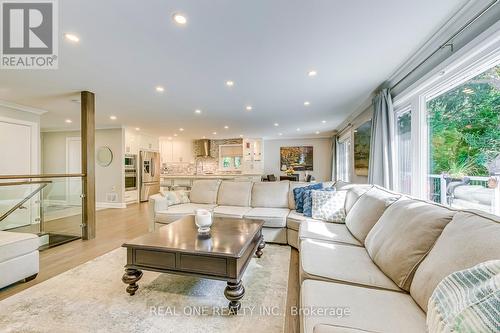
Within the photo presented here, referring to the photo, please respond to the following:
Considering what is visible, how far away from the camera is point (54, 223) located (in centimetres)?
363

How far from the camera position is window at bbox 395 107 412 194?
3008 mm

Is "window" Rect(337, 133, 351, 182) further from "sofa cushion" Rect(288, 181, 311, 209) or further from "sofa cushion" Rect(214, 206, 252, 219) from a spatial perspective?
"sofa cushion" Rect(214, 206, 252, 219)

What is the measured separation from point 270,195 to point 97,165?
230 inches

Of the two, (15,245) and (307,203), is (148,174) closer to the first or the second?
(15,245)

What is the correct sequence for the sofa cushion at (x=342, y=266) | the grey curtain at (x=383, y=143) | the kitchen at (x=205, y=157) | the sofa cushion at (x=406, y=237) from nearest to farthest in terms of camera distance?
1. the sofa cushion at (x=406, y=237)
2. the sofa cushion at (x=342, y=266)
3. the grey curtain at (x=383, y=143)
4. the kitchen at (x=205, y=157)

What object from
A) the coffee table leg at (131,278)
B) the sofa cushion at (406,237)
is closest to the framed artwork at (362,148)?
the sofa cushion at (406,237)

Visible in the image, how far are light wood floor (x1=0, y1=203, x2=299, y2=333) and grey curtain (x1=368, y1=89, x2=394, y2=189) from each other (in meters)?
1.72

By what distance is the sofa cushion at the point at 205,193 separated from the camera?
4141 millimetres

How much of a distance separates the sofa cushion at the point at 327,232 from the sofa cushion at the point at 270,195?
1031 millimetres

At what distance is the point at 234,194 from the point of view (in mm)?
4047

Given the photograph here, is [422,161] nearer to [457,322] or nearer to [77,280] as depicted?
[457,322]

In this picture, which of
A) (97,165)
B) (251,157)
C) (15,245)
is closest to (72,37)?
(15,245)

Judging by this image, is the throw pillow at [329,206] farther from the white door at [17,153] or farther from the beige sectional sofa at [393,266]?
the white door at [17,153]

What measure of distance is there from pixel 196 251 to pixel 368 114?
4.09m
